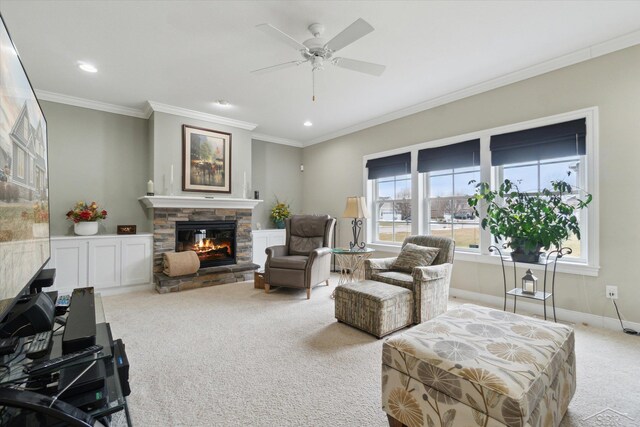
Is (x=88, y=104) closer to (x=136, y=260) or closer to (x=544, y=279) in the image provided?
(x=136, y=260)

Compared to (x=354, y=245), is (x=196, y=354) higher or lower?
lower

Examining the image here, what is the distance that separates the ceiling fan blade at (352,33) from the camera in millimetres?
2045

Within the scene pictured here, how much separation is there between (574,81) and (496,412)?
3.41m

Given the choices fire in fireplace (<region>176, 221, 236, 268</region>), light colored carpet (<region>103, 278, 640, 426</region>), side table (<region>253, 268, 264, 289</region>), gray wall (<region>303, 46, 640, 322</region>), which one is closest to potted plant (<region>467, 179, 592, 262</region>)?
gray wall (<region>303, 46, 640, 322</region>)

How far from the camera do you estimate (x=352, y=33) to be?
2.17 m

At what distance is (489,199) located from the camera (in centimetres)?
333

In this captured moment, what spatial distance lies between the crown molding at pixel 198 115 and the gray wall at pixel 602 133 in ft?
11.1

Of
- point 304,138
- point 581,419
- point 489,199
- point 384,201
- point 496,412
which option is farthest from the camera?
point 304,138

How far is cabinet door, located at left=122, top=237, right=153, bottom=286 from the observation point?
418cm

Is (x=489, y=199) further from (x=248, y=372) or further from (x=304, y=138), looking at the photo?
(x=304, y=138)

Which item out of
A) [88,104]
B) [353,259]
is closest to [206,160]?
[88,104]

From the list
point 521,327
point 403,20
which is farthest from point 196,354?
point 403,20

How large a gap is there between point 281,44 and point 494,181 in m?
2.96

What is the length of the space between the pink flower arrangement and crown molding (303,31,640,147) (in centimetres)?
437
